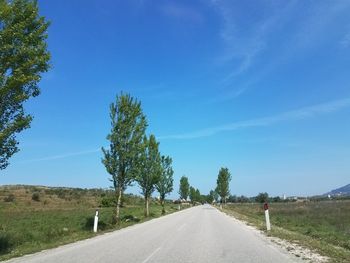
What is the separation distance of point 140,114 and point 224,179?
248 feet

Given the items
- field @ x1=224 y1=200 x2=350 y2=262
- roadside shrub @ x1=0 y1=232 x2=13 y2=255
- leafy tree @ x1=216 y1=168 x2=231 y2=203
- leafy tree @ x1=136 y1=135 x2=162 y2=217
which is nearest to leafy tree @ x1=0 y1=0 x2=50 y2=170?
roadside shrub @ x1=0 y1=232 x2=13 y2=255

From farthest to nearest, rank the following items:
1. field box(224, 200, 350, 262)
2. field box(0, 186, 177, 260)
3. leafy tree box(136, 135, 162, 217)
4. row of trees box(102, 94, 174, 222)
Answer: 1. leafy tree box(136, 135, 162, 217)
2. row of trees box(102, 94, 174, 222)
3. field box(0, 186, 177, 260)
4. field box(224, 200, 350, 262)

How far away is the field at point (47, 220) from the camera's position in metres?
18.0

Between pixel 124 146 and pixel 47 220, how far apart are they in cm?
936

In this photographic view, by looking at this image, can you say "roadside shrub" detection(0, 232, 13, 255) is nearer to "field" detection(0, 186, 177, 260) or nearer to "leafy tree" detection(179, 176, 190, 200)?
"field" detection(0, 186, 177, 260)

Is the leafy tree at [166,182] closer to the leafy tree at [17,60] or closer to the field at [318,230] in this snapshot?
the field at [318,230]

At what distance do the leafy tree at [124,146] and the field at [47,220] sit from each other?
3.33 metres

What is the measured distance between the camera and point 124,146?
1222 inches

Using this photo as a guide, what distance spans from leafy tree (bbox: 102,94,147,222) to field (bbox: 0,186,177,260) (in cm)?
333

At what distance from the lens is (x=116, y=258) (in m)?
11.4

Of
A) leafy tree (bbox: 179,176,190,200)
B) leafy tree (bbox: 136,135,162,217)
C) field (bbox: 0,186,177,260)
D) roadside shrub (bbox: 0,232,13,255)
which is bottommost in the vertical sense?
roadside shrub (bbox: 0,232,13,255)

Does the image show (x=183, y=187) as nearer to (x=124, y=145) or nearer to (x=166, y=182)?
(x=166, y=182)

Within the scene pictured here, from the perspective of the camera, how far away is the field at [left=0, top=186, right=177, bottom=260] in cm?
1797

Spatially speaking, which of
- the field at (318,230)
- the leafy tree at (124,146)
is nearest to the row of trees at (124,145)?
the leafy tree at (124,146)
